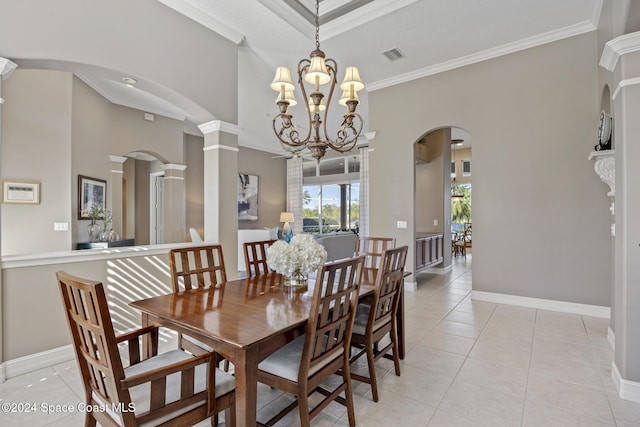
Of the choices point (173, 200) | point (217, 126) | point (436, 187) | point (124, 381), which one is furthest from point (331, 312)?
point (173, 200)

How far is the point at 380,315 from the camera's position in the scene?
2340 mm

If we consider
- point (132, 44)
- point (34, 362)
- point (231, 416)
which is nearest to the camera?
point (231, 416)

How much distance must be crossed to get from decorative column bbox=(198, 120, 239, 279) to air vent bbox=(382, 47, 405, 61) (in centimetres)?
242

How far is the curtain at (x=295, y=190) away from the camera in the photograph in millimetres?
10219

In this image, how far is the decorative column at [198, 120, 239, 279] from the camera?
12.4ft

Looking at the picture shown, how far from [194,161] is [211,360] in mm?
7371

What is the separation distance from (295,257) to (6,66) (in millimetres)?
2636

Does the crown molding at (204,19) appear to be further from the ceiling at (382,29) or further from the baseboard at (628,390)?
the baseboard at (628,390)

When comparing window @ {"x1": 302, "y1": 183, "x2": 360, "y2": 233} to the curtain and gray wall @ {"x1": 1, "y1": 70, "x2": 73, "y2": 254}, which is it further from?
gray wall @ {"x1": 1, "y1": 70, "x2": 73, "y2": 254}

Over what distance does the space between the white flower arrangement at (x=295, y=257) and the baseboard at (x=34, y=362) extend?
2140 millimetres

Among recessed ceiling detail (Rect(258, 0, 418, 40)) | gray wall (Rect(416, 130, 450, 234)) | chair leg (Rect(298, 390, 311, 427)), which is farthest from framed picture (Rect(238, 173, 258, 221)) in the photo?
chair leg (Rect(298, 390, 311, 427))

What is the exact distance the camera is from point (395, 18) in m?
3.66

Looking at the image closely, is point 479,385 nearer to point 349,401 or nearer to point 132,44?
point 349,401

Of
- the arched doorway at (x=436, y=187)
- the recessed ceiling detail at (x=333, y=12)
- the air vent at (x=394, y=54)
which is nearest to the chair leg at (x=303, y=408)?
the recessed ceiling detail at (x=333, y=12)
